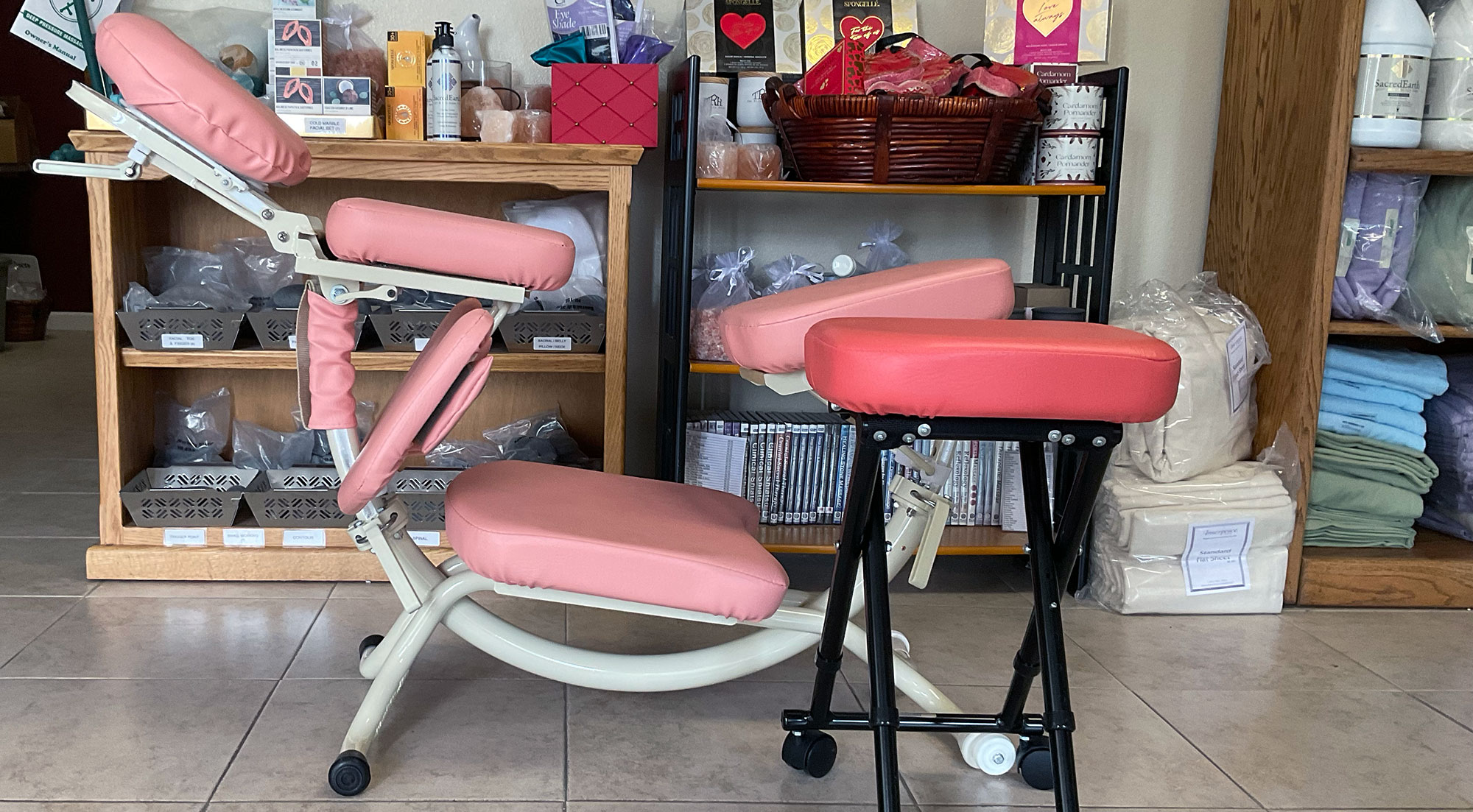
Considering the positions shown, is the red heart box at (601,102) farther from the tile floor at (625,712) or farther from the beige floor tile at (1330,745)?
the beige floor tile at (1330,745)

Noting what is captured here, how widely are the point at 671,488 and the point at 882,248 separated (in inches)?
33.9

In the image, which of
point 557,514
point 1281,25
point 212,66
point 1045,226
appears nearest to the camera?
point 212,66

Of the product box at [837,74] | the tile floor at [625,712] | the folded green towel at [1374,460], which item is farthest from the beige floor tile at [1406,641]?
the product box at [837,74]

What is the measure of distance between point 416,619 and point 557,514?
0.26m

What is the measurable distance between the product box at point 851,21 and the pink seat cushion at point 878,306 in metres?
1.12

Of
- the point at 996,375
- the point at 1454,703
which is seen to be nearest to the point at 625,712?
the point at 996,375

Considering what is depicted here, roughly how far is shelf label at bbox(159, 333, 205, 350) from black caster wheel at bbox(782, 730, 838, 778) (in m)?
1.33

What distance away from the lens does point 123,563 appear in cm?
218

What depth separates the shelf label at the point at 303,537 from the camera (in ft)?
7.27

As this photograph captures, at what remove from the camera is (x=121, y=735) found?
1.57 metres

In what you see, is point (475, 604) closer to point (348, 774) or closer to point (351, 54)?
Result: point (348, 774)

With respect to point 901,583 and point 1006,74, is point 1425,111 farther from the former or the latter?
point 901,583

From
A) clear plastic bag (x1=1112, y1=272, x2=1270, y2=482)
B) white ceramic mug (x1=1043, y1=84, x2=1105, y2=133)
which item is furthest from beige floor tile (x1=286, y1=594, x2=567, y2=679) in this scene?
white ceramic mug (x1=1043, y1=84, x2=1105, y2=133)

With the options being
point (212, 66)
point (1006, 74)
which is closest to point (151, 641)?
point (212, 66)
